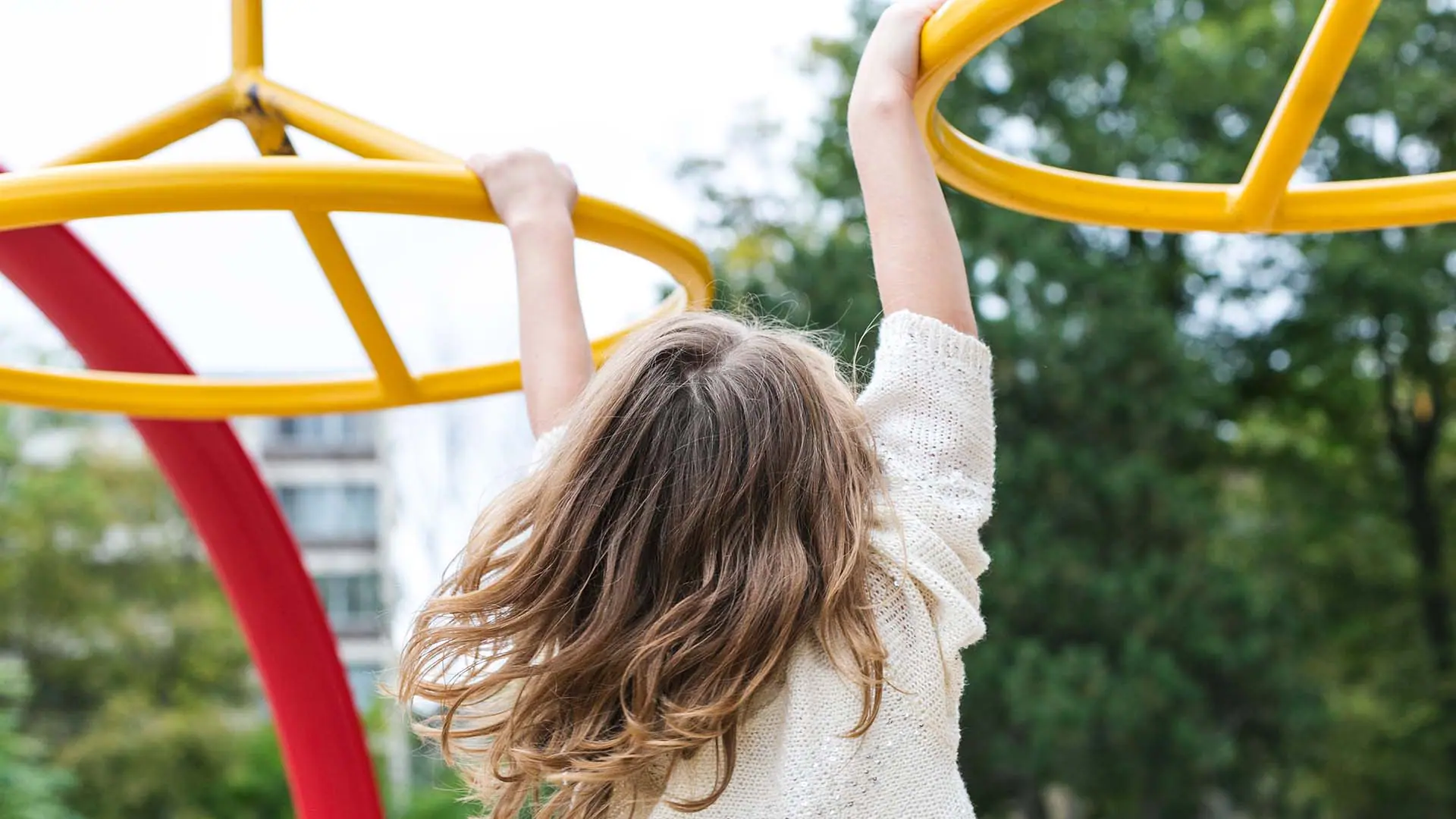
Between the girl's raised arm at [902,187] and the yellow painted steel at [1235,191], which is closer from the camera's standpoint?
the girl's raised arm at [902,187]

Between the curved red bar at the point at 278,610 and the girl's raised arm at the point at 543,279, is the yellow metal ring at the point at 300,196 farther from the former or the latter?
the curved red bar at the point at 278,610

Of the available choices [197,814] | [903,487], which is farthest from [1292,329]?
[903,487]

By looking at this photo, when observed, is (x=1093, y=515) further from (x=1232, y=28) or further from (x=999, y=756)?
(x=1232, y=28)

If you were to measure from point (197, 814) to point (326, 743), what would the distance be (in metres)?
12.6

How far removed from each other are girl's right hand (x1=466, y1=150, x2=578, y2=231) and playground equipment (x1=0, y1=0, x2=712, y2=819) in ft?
0.07

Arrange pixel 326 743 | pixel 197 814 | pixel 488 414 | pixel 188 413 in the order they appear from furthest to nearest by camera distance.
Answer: pixel 488 414 → pixel 197 814 → pixel 326 743 → pixel 188 413

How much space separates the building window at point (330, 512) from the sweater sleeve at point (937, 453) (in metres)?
27.2

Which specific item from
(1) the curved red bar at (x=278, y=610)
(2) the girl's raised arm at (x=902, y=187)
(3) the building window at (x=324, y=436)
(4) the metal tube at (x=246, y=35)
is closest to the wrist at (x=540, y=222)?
(2) the girl's raised arm at (x=902, y=187)

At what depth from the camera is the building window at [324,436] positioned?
91.3 feet

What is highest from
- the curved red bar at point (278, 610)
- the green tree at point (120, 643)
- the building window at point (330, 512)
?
the curved red bar at point (278, 610)

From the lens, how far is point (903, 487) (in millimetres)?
1221

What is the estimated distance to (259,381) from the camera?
2137 mm

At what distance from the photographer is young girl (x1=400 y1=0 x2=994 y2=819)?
118 cm

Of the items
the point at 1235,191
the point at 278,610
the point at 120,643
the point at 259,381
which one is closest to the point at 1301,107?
the point at 1235,191
